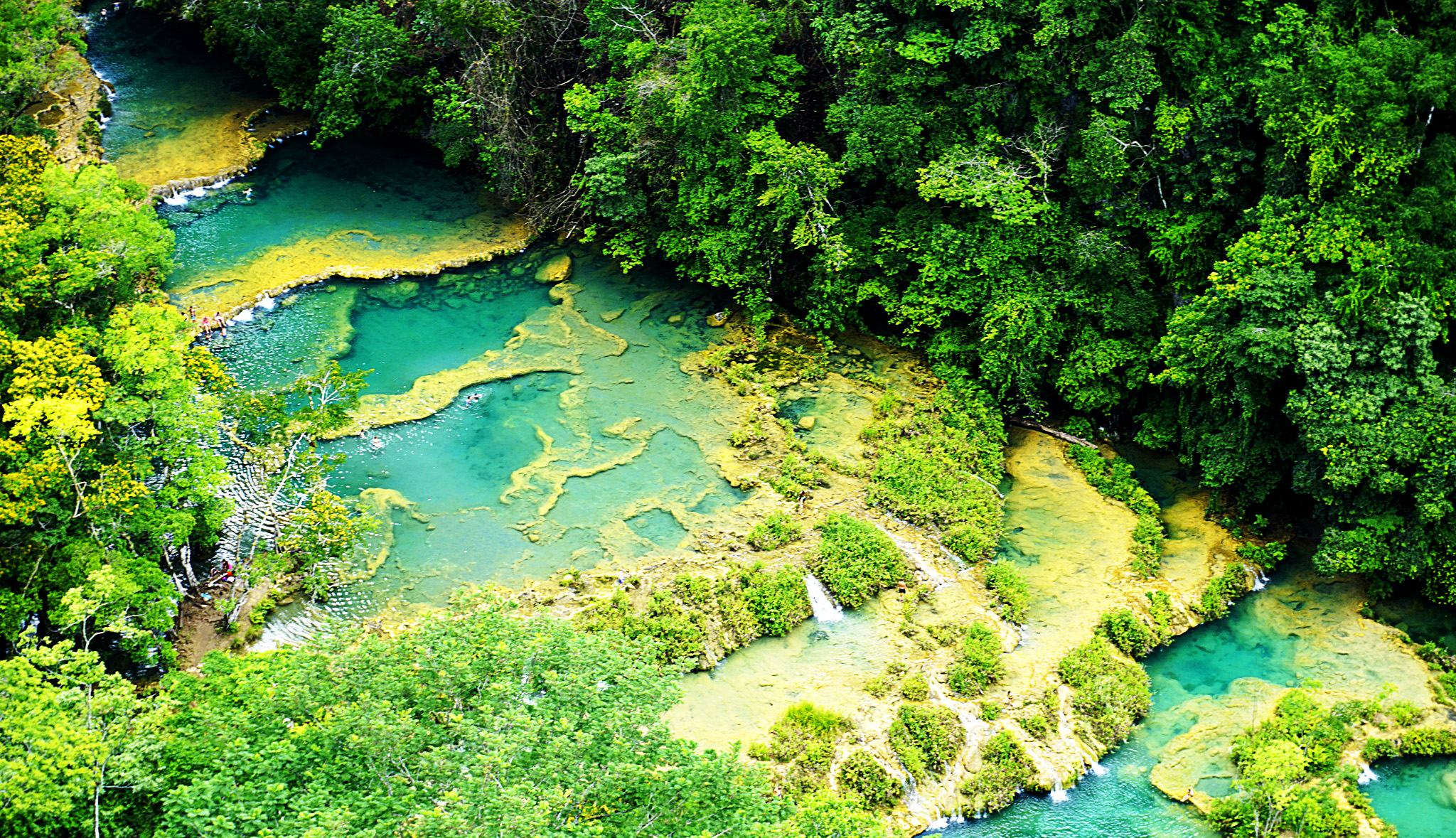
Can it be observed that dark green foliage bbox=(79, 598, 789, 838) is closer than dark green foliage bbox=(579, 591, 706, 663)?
Yes

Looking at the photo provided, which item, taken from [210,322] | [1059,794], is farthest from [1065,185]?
[210,322]

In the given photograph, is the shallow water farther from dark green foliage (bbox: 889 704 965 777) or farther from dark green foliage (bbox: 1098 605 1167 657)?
dark green foliage (bbox: 1098 605 1167 657)

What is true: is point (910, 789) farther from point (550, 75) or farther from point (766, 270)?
point (550, 75)

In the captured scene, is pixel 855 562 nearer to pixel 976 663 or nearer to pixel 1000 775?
pixel 976 663

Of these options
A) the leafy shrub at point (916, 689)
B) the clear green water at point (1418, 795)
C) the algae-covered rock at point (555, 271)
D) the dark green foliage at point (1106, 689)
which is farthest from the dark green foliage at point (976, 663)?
the algae-covered rock at point (555, 271)

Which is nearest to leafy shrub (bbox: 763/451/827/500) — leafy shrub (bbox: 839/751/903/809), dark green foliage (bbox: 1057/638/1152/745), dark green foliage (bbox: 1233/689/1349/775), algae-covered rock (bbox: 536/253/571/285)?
dark green foliage (bbox: 1057/638/1152/745)

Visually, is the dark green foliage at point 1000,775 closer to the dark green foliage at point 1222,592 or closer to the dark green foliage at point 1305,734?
the dark green foliage at point 1305,734
